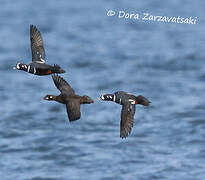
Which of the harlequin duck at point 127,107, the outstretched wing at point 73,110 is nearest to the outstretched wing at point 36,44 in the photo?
the outstretched wing at point 73,110

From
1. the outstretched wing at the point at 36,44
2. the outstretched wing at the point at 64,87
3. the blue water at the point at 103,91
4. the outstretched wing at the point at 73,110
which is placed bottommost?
the outstretched wing at the point at 73,110

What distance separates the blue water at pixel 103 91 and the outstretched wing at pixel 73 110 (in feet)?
121

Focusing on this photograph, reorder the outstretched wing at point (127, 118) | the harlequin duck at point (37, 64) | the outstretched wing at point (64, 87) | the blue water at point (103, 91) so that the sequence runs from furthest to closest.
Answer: the blue water at point (103, 91)
the outstretched wing at point (64, 87)
the outstretched wing at point (127, 118)
the harlequin duck at point (37, 64)

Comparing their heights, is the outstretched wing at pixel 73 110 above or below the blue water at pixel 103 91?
below

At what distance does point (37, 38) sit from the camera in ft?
58.7

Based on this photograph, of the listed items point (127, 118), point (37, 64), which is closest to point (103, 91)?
point (127, 118)

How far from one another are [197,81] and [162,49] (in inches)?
275

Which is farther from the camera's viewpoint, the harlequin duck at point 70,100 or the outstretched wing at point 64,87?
the outstretched wing at point 64,87

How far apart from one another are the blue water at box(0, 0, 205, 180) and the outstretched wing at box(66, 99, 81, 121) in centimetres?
3682

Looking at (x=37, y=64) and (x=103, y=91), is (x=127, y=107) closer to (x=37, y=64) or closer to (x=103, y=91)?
(x=37, y=64)

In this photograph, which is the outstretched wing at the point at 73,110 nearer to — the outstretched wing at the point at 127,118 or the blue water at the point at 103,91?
the outstretched wing at the point at 127,118

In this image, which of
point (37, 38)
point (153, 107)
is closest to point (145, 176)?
point (153, 107)

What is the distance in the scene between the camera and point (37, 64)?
16516 millimetres

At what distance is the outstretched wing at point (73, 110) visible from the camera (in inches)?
616
